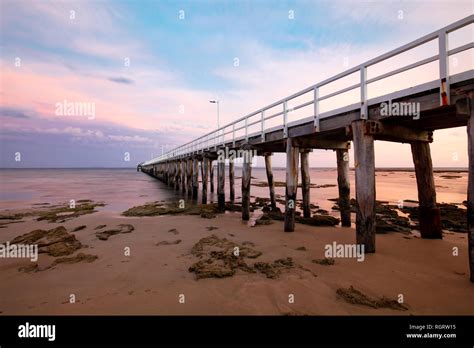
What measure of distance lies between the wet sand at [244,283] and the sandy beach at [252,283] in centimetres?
2

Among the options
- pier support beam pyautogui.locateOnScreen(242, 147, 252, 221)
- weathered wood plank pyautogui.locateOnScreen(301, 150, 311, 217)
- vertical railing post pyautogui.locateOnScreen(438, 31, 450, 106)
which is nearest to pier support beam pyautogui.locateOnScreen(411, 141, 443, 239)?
vertical railing post pyautogui.locateOnScreen(438, 31, 450, 106)

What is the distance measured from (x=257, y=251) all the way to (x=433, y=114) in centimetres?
512

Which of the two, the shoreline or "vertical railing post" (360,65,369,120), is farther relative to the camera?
"vertical railing post" (360,65,369,120)

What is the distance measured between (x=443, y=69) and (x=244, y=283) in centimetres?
533

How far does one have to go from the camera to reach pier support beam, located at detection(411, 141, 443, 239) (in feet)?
25.1

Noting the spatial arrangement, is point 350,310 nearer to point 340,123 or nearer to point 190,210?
point 340,123

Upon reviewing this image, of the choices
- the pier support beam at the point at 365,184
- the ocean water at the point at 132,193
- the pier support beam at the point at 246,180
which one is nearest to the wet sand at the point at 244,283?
the pier support beam at the point at 365,184

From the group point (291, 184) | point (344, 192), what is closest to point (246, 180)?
point (291, 184)

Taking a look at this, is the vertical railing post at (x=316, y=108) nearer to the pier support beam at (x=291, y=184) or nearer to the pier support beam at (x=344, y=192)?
the pier support beam at (x=291, y=184)

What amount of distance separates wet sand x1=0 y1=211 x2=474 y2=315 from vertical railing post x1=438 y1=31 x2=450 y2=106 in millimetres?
3360

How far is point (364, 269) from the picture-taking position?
17.0ft

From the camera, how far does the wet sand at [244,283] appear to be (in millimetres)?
3811

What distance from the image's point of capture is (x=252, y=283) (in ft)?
15.1

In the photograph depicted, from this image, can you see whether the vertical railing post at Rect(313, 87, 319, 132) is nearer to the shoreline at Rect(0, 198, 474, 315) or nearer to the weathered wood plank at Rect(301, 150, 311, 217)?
the shoreline at Rect(0, 198, 474, 315)
